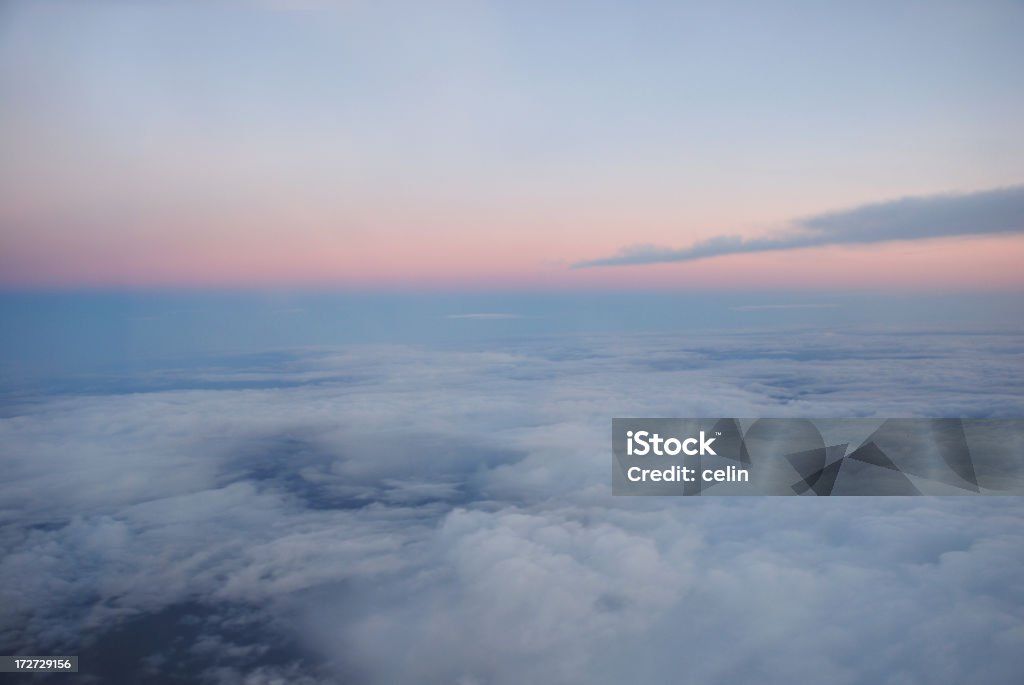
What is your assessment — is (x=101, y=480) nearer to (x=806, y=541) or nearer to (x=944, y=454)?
(x=806, y=541)

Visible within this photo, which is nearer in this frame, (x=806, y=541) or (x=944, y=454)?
(x=806, y=541)

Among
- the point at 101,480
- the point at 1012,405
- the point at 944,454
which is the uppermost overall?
the point at 1012,405

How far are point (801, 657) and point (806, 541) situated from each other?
438cm

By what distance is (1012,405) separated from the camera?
2052 centimetres

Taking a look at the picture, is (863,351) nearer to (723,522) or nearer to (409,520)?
(723,522)

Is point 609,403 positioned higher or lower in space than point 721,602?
higher

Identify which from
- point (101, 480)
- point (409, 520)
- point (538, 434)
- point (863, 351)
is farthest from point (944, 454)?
point (101, 480)

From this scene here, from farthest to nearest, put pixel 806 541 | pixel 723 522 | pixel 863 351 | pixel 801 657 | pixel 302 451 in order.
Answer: pixel 863 351
pixel 302 451
pixel 723 522
pixel 806 541
pixel 801 657

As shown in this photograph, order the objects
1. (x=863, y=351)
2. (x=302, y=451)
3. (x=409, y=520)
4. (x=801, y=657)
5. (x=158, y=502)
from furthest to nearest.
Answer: (x=863, y=351)
(x=302, y=451)
(x=158, y=502)
(x=409, y=520)
(x=801, y=657)

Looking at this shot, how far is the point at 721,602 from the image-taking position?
12.9 meters

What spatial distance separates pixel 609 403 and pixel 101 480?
1860 centimetres

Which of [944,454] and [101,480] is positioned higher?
[101,480]

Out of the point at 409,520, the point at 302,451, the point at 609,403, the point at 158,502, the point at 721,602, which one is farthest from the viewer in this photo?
the point at 302,451

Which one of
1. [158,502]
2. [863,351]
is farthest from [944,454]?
[158,502]
